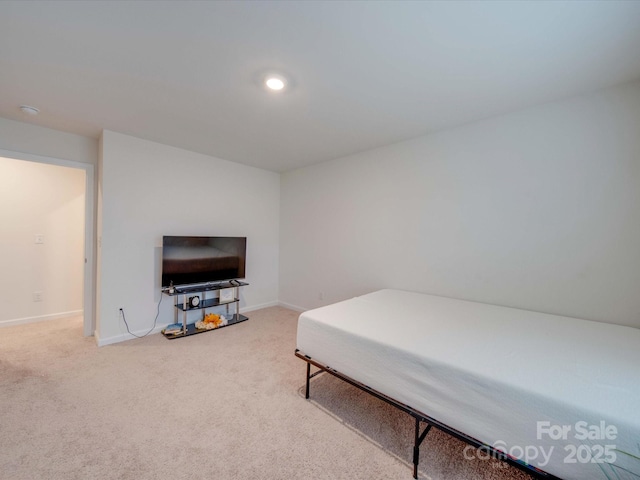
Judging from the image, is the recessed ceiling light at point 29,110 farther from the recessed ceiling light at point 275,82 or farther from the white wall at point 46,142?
the recessed ceiling light at point 275,82

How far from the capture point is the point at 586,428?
1.01 m

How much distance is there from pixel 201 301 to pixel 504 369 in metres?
3.33

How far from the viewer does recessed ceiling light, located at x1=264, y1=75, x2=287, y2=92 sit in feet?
6.13

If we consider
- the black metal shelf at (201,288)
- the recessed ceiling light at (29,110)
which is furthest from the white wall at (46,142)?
the black metal shelf at (201,288)

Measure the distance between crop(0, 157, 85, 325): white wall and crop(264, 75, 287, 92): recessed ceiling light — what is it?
3556mm

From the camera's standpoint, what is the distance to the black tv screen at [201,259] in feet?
10.4

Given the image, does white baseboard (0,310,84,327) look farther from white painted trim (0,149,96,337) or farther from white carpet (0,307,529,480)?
white painted trim (0,149,96,337)

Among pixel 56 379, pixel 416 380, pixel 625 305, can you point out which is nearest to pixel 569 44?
pixel 625 305

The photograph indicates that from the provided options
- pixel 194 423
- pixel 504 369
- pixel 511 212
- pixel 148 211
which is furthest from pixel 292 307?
pixel 504 369

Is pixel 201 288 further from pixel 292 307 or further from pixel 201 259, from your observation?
pixel 292 307

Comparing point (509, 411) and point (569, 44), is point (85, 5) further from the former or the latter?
point (509, 411)

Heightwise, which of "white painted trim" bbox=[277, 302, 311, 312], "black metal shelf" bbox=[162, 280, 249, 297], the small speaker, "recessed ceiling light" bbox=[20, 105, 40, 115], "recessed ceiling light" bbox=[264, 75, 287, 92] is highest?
"recessed ceiling light" bbox=[20, 105, 40, 115]

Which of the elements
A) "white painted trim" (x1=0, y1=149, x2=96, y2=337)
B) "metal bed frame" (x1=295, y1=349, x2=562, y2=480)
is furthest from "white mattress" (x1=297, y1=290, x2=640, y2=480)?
"white painted trim" (x1=0, y1=149, x2=96, y2=337)

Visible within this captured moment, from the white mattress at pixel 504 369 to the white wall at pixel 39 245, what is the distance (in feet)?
13.1
